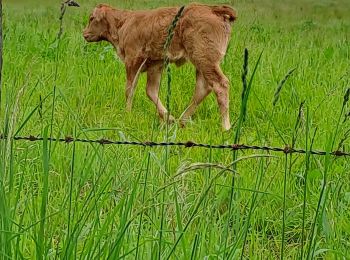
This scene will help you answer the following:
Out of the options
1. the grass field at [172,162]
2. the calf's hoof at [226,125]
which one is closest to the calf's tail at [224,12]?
the grass field at [172,162]

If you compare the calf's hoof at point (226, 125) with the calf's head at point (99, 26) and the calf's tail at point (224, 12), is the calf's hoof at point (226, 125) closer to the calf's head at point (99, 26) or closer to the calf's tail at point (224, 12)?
the calf's tail at point (224, 12)

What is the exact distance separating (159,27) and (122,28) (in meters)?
0.77

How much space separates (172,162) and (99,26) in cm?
449

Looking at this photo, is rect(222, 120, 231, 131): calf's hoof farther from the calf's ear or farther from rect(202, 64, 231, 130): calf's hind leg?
the calf's ear

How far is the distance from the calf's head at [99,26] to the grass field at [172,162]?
246mm

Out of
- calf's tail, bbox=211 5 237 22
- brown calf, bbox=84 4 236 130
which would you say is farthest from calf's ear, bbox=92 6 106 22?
calf's tail, bbox=211 5 237 22

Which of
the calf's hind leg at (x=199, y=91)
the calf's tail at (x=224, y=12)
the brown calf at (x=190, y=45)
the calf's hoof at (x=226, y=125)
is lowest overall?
the calf's hoof at (x=226, y=125)

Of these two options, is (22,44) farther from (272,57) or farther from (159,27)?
(272,57)

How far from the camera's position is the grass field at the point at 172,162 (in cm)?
262

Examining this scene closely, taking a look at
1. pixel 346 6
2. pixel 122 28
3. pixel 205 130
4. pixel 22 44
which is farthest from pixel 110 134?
pixel 346 6

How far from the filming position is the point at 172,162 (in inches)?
210

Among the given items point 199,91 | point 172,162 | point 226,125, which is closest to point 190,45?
point 199,91

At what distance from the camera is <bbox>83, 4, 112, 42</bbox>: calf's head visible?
9430 millimetres

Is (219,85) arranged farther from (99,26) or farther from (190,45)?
(99,26)
